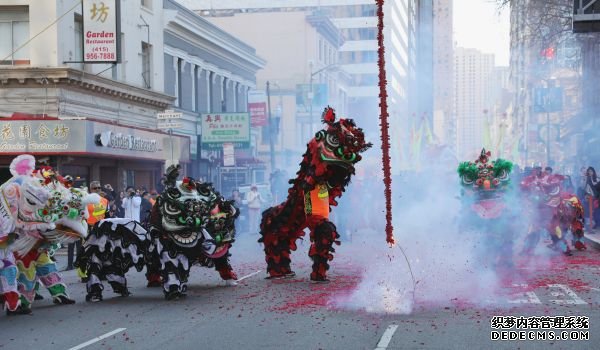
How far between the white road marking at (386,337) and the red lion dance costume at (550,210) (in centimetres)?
951

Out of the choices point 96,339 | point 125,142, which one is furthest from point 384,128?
point 125,142

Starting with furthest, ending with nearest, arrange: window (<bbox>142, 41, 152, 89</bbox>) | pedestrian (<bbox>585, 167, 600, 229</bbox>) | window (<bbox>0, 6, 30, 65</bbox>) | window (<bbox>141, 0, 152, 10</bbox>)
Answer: window (<bbox>141, 0, 152, 10</bbox>) < window (<bbox>142, 41, 152, 89</bbox>) < window (<bbox>0, 6, 30, 65</bbox>) < pedestrian (<bbox>585, 167, 600, 229</bbox>)

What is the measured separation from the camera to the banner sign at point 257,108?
156 ft

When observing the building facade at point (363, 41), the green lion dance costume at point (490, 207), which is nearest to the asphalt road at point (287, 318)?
the green lion dance costume at point (490, 207)

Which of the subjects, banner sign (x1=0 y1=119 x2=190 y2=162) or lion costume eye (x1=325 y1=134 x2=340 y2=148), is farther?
banner sign (x1=0 y1=119 x2=190 y2=162)

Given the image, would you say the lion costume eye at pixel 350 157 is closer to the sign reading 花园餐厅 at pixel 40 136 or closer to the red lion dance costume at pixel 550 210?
the red lion dance costume at pixel 550 210

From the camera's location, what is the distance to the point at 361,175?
2897 cm

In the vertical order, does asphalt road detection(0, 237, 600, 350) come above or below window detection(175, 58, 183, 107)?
below

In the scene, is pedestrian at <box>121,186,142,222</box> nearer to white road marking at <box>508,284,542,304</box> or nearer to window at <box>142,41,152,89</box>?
window at <box>142,41,152,89</box>

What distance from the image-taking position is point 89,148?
27.7m

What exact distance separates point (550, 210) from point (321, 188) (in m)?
6.67

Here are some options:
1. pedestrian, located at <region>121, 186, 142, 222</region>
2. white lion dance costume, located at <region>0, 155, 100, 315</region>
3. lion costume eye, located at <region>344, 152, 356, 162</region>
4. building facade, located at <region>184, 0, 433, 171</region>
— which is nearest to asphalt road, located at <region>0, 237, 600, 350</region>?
white lion dance costume, located at <region>0, 155, 100, 315</region>

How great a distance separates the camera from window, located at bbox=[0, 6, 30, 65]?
27.0 meters

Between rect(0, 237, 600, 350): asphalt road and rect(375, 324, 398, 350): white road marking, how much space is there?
0.01 metres
